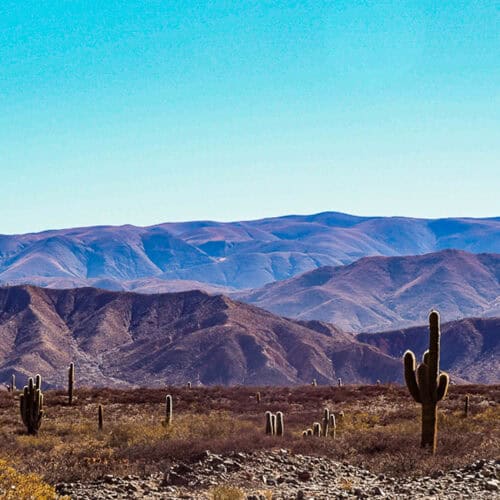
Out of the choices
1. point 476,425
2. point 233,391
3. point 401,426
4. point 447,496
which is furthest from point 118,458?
point 233,391

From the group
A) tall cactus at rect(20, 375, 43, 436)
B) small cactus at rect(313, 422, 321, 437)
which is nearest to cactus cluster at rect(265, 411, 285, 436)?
small cactus at rect(313, 422, 321, 437)

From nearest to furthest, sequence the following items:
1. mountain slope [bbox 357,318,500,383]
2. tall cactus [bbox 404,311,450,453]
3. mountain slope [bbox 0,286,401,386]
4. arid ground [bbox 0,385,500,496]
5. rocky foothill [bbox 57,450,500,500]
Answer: rocky foothill [bbox 57,450,500,500]
arid ground [bbox 0,385,500,496]
tall cactus [bbox 404,311,450,453]
mountain slope [bbox 0,286,401,386]
mountain slope [bbox 357,318,500,383]

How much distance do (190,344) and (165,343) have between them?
262 inches

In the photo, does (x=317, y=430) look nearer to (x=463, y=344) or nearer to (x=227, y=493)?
(x=227, y=493)

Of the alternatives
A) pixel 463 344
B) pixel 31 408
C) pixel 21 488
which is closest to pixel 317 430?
pixel 31 408

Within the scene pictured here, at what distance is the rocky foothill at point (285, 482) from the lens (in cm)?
1348

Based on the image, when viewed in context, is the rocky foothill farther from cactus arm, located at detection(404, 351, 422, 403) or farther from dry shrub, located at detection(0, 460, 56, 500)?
cactus arm, located at detection(404, 351, 422, 403)

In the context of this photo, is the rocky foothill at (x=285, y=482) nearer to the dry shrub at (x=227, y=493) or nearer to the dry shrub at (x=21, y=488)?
the dry shrub at (x=227, y=493)

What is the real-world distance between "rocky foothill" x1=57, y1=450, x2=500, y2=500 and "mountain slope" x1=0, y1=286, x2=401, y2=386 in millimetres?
88260

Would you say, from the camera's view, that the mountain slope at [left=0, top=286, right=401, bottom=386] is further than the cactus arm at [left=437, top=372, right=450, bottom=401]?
Yes

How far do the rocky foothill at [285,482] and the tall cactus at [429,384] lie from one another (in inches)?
Answer: 115

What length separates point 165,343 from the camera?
4860 inches

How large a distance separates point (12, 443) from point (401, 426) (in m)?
12.7

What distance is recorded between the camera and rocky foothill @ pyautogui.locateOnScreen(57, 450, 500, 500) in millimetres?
13477
